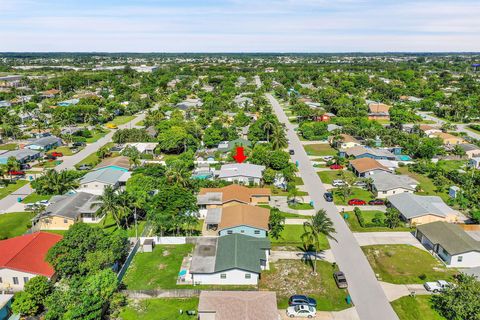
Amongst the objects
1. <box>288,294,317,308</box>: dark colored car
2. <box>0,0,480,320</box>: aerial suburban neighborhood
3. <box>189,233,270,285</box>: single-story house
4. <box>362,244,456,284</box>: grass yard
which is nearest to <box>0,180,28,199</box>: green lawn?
<box>0,0,480,320</box>: aerial suburban neighborhood

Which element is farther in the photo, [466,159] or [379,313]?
[466,159]

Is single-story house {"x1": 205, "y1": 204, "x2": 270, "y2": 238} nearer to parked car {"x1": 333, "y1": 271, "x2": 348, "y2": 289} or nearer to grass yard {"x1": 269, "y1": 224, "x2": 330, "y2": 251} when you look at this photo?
grass yard {"x1": 269, "y1": 224, "x2": 330, "y2": 251}

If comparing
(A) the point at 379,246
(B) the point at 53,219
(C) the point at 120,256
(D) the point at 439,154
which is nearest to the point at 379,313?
(A) the point at 379,246

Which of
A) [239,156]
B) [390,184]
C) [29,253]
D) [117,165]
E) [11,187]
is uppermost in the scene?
[239,156]

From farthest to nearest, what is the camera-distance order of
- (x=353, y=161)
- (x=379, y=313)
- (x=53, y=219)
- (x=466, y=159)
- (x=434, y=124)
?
1. (x=434, y=124)
2. (x=466, y=159)
3. (x=353, y=161)
4. (x=53, y=219)
5. (x=379, y=313)

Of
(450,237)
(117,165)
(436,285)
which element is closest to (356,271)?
(436,285)

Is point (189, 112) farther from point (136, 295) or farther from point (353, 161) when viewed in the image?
point (136, 295)

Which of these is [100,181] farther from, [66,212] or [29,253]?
[29,253]
